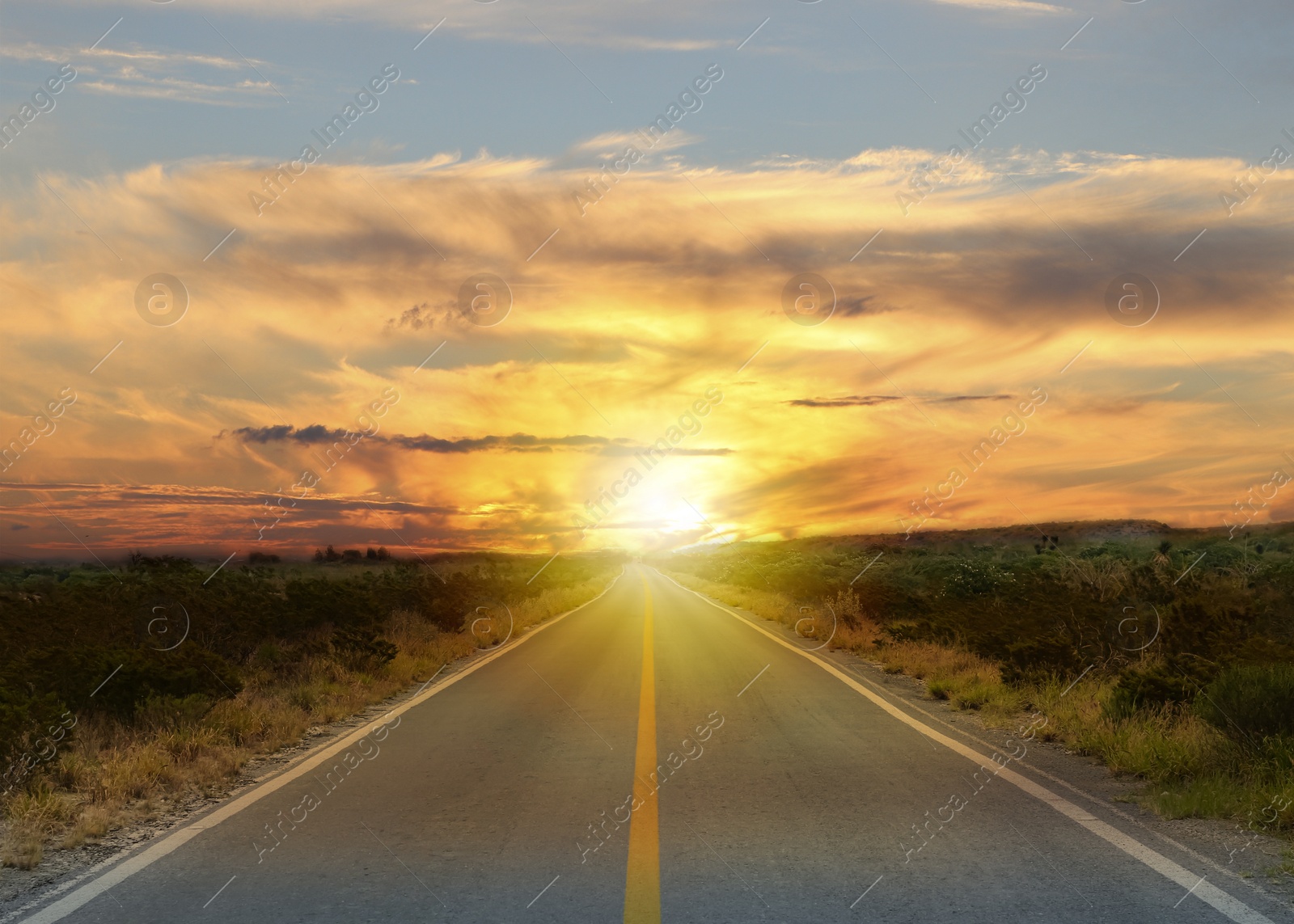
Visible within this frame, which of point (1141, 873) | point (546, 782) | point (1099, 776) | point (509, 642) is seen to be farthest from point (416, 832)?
point (509, 642)

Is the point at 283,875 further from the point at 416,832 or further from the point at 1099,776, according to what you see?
the point at 1099,776

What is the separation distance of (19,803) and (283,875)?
2.56 metres

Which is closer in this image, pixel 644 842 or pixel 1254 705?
pixel 644 842

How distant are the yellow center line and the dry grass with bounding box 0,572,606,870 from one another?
342 cm

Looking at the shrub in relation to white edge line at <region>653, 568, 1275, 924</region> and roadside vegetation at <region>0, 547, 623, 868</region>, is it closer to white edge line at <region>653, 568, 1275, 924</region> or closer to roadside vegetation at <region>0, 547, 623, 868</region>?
roadside vegetation at <region>0, 547, 623, 868</region>

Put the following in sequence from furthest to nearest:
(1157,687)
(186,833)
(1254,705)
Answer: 1. (1157,687)
2. (1254,705)
3. (186,833)

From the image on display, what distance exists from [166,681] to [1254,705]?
34.0 ft

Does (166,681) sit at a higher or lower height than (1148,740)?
higher

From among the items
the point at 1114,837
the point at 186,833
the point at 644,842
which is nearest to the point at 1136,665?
the point at 1114,837

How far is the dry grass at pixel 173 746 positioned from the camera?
6828 millimetres

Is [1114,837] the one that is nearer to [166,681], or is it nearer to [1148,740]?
[1148,740]

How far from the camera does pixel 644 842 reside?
6430mm

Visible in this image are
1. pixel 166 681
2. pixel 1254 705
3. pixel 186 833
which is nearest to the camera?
pixel 186 833

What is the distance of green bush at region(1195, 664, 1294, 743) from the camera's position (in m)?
8.34
